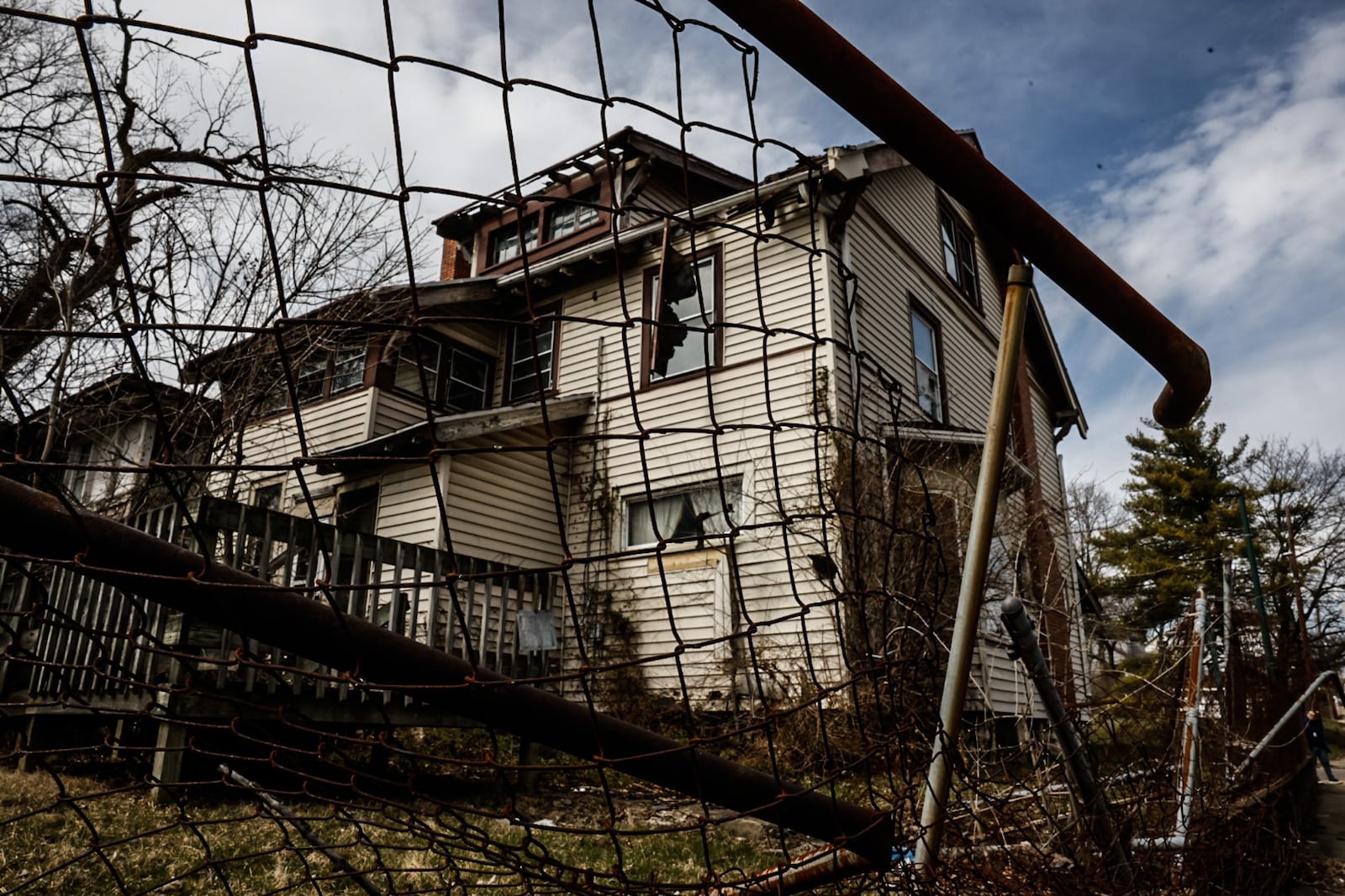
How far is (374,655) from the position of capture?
122 cm

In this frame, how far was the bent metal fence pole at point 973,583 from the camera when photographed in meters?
1.49

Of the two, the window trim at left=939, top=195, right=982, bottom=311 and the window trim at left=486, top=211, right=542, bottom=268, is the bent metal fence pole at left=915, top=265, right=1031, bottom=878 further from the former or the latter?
the window trim at left=486, top=211, right=542, bottom=268

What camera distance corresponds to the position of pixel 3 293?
24.2ft

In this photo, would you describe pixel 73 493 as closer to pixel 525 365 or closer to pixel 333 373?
pixel 333 373

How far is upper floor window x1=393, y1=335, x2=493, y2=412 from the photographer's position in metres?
12.0

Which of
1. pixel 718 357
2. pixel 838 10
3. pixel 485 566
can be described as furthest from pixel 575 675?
pixel 718 357

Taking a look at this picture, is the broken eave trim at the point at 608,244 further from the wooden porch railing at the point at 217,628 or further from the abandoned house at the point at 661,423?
the wooden porch railing at the point at 217,628

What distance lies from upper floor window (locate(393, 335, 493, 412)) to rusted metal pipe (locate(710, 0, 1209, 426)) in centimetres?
1101

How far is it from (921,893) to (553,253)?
41.1 ft

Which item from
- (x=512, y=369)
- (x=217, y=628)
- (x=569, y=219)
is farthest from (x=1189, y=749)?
(x=569, y=219)

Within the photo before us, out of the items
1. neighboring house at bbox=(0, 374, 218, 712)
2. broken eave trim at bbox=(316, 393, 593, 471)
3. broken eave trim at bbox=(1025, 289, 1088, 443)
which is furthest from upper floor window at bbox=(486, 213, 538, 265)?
broken eave trim at bbox=(1025, 289, 1088, 443)

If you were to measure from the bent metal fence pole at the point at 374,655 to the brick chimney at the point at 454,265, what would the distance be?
49.3 ft

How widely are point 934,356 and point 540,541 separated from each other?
6.32m

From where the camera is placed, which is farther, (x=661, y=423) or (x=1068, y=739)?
(x=661, y=423)
